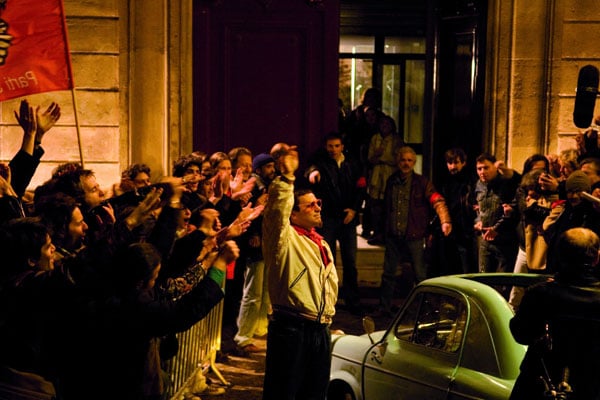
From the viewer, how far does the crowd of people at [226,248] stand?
15.6 feet

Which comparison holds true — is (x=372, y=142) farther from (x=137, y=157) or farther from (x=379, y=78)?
(x=379, y=78)

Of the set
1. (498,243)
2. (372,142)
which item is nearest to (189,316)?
(498,243)

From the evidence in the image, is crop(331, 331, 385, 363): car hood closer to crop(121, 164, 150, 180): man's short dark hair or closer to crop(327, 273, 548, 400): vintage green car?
crop(327, 273, 548, 400): vintage green car

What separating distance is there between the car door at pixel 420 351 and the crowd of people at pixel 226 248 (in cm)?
36

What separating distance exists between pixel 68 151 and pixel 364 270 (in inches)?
152

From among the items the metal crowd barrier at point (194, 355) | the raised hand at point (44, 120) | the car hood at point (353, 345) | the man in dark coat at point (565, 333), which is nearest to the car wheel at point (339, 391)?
the car hood at point (353, 345)

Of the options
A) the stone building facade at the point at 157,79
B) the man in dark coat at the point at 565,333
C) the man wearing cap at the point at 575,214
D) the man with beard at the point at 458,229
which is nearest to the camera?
the man in dark coat at the point at 565,333

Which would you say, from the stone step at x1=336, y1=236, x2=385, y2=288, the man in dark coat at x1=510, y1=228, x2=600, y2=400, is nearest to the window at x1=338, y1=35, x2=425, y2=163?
the stone step at x1=336, y1=236, x2=385, y2=288

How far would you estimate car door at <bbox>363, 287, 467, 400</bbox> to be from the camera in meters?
6.05

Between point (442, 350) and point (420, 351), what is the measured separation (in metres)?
0.21

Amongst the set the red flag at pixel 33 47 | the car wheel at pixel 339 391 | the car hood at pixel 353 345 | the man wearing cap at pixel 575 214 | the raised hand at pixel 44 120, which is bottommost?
the car wheel at pixel 339 391

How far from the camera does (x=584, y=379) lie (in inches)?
204

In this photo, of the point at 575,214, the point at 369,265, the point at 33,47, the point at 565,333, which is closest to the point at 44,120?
the point at 33,47

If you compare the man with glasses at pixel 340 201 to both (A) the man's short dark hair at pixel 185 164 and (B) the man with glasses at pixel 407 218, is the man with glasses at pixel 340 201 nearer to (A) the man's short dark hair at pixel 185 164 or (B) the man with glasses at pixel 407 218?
(B) the man with glasses at pixel 407 218
